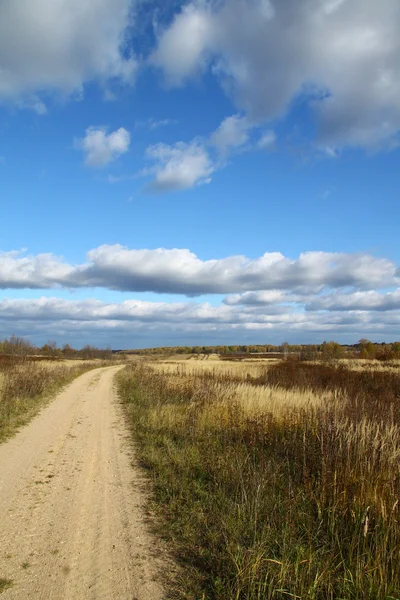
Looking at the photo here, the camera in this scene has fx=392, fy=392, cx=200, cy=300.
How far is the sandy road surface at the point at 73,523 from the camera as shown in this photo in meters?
4.16

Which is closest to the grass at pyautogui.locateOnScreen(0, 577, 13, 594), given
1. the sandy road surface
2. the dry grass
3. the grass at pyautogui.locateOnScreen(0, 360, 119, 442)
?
the sandy road surface

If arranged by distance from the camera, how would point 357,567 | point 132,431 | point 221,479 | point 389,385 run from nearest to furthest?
point 357,567, point 221,479, point 132,431, point 389,385

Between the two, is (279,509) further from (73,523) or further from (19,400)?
(19,400)

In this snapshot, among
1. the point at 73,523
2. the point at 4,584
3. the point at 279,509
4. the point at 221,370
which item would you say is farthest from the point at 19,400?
the point at 221,370

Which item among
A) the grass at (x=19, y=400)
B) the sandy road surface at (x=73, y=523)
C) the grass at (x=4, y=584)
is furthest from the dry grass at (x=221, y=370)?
the grass at (x=4, y=584)

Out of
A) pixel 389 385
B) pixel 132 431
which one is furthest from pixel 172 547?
pixel 389 385

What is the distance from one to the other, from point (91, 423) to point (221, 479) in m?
7.83

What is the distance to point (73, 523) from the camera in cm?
559

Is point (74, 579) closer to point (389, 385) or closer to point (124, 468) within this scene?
point (124, 468)

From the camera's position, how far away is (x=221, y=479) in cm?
693

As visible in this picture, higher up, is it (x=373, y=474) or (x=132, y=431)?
(x=373, y=474)

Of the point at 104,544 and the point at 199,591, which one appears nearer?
the point at 199,591

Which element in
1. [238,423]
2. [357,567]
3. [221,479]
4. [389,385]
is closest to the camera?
[357,567]

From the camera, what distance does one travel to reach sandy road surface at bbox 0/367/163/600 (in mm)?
4156
